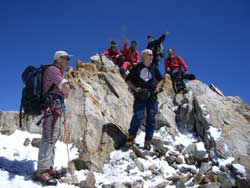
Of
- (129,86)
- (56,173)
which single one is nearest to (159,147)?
(129,86)

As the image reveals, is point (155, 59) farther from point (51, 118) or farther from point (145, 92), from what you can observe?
point (51, 118)

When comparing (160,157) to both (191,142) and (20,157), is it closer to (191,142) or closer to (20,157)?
(191,142)

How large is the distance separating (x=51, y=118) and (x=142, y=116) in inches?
148

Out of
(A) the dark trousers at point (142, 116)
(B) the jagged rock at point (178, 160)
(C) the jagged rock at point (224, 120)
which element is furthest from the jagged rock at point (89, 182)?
(C) the jagged rock at point (224, 120)

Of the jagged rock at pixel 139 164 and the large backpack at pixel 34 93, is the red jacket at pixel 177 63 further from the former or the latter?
the large backpack at pixel 34 93

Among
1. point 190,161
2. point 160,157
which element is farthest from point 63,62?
point 190,161

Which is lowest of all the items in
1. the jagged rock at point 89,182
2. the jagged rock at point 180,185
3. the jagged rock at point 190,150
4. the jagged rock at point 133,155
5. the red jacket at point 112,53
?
the jagged rock at point 180,185

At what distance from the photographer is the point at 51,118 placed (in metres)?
7.51

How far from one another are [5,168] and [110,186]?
2.83 metres

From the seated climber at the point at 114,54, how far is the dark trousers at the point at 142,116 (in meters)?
6.85

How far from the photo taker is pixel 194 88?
15.3 metres

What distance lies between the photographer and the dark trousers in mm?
10312

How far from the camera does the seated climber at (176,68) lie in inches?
622

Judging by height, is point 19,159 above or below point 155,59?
below
